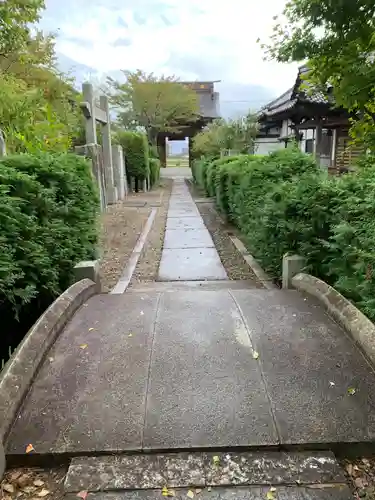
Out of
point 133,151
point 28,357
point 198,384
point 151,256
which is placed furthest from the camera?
point 133,151

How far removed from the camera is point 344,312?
2973mm

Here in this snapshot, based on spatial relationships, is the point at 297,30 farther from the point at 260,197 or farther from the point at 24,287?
the point at 24,287

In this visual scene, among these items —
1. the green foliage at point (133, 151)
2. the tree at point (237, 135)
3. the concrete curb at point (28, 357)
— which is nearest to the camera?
the concrete curb at point (28, 357)

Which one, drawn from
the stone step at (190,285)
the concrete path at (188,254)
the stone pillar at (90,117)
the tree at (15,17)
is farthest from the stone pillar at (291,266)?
the stone pillar at (90,117)

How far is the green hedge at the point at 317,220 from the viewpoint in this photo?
9.70 feet

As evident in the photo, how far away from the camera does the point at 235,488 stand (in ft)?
5.60

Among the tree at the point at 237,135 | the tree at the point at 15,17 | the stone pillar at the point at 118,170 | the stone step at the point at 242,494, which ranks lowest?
the stone step at the point at 242,494

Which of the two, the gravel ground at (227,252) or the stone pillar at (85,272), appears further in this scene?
the gravel ground at (227,252)

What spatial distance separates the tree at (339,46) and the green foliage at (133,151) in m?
14.1

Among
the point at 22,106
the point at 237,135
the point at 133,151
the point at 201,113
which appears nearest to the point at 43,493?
the point at 22,106

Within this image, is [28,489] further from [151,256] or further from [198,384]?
[151,256]

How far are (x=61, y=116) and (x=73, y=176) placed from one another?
589cm

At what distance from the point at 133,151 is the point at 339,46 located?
14.8 metres

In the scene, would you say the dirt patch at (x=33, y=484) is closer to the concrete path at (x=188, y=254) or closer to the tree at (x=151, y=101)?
the concrete path at (x=188, y=254)
